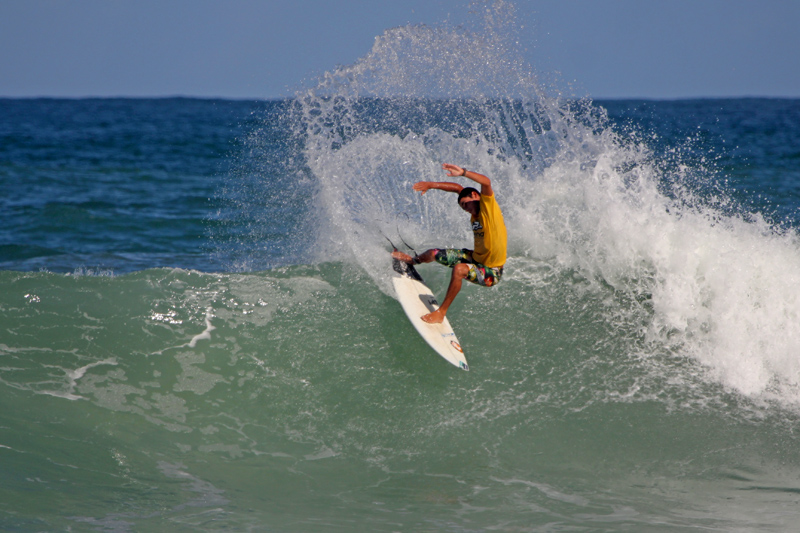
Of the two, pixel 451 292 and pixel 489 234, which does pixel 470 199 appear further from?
pixel 451 292

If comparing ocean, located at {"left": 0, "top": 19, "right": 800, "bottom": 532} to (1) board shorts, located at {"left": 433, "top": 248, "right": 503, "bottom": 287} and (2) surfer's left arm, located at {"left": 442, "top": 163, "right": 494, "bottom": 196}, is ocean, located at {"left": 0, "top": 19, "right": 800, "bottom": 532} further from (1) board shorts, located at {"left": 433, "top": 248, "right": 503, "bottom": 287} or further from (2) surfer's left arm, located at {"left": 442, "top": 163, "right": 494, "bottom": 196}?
(2) surfer's left arm, located at {"left": 442, "top": 163, "right": 494, "bottom": 196}

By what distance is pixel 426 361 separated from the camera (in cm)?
637

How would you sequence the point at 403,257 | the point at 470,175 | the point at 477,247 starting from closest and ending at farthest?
the point at 470,175
the point at 477,247
the point at 403,257

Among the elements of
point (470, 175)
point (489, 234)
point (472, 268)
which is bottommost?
point (472, 268)

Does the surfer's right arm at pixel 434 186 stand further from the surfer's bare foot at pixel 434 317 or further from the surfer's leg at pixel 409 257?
the surfer's bare foot at pixel 434 317

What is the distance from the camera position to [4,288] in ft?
23.6

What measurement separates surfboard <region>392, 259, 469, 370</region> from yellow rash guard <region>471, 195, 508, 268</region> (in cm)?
71

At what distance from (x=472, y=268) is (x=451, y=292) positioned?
307 millimetres

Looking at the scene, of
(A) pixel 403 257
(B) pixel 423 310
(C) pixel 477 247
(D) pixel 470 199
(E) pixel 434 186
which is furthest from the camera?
(A) pixel 403 257

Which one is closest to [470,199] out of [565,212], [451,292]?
[451,292]

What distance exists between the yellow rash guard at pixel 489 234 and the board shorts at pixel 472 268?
0.19ft

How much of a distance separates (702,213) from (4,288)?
7931 mm

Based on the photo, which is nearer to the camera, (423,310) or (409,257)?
(423,310)

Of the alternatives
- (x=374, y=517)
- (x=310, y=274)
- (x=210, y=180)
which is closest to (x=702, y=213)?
(x=310, y=274)
